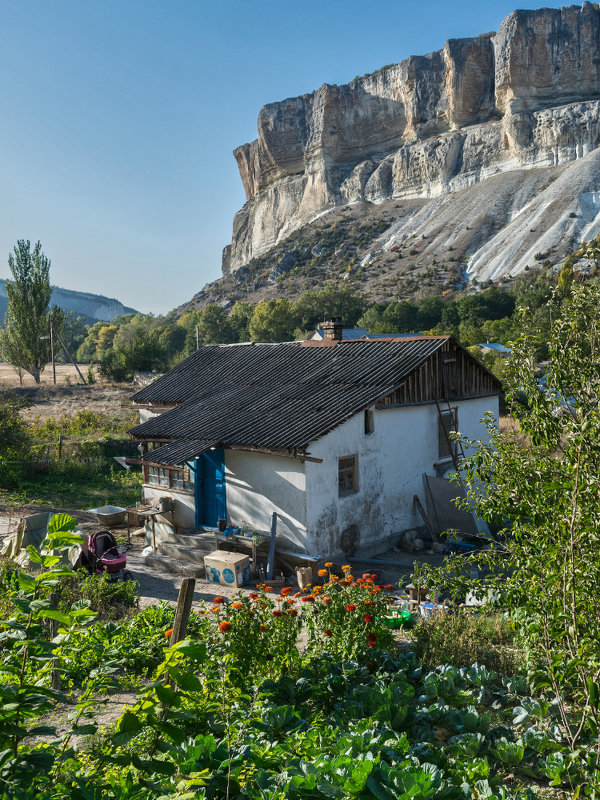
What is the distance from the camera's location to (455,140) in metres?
101

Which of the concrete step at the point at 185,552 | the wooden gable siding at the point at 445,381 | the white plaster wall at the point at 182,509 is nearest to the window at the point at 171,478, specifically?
the white plaster wall at the point at 182,509

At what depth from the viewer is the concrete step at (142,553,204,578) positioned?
12992 millimetres

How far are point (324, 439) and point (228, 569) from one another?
334cm

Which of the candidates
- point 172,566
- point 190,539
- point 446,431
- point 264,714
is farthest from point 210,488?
point 264,714

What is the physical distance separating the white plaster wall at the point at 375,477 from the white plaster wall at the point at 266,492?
0.81ft

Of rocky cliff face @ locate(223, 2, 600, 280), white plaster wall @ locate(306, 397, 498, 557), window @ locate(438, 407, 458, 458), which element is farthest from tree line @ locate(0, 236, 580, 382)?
white plaster wall @ locate(306, 397, 498, 557)

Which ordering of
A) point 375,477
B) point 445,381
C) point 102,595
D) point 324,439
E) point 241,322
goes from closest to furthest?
point 102,595 < point 324,439 < point 375,477 < point 445,381 < point 241,322

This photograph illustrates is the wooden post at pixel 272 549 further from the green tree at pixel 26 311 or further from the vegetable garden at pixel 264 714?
the green tree at pixel 26 311

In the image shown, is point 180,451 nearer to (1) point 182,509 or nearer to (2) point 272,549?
(1) point 182,509

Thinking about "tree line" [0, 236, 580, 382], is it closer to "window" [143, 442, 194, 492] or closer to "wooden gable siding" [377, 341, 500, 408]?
"wooden gable siding" [377, 341, 500, 408]

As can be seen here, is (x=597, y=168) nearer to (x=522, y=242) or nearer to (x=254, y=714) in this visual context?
(x=522, y=242)

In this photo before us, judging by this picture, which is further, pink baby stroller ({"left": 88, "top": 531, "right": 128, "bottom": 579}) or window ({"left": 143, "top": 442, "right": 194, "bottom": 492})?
window ({"left": 143, "top": 442, "right": 194, "bottom": 492})

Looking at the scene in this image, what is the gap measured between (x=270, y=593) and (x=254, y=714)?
6460 mm

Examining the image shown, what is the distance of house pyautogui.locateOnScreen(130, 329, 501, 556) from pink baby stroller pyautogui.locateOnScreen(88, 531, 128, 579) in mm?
2173
